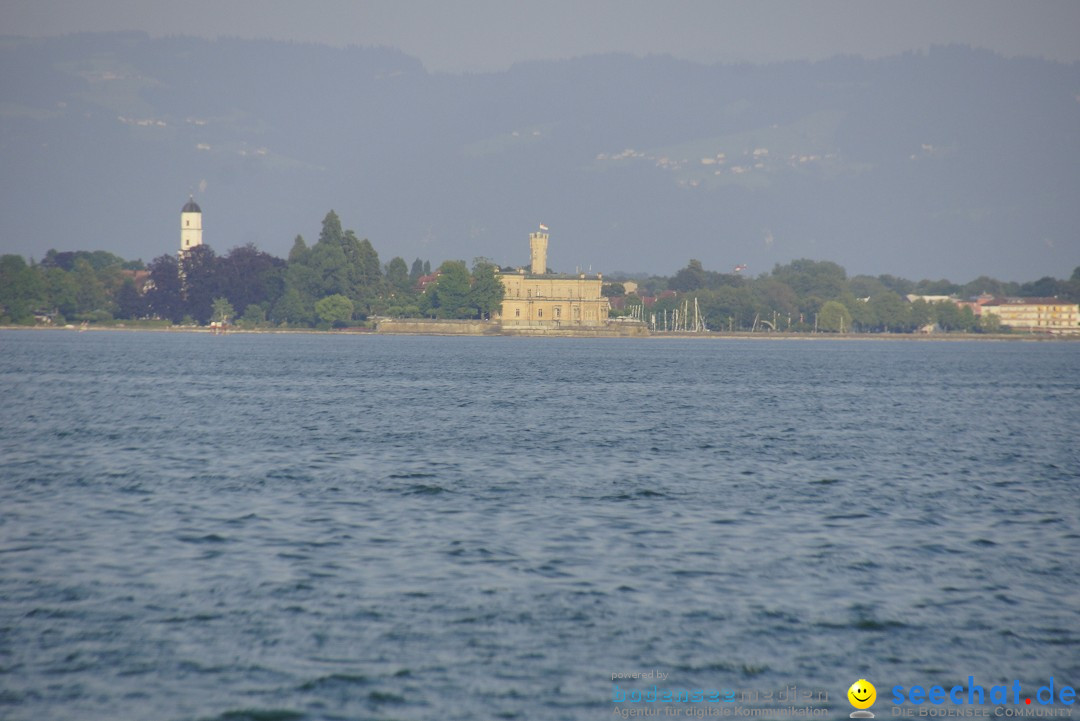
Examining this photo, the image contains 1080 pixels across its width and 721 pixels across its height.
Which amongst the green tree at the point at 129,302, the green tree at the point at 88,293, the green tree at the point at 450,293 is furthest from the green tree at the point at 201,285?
the green tree at the point at 450,293

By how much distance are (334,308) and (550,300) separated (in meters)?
35.3

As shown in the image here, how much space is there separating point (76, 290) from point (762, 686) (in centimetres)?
19084

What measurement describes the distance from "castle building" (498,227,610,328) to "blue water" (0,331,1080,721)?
158 metres

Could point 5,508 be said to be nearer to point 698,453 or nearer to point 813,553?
point 813,553

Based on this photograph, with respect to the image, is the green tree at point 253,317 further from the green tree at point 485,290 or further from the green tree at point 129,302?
the green tree at point 485,290

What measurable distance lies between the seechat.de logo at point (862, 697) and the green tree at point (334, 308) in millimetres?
174016

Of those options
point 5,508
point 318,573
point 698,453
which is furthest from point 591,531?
point 698,453

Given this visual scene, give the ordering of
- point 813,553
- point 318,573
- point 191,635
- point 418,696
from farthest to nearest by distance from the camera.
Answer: point 813,553 < point 318,573 < point 191,635 < point 418,696

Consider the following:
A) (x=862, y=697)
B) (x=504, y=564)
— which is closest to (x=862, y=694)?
(x=862, y=697)

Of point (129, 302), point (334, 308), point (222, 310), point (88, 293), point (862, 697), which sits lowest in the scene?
point (862, 697)

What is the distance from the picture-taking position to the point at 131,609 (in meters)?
14.6

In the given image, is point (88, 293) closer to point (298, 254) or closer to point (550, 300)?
point (298, 254)

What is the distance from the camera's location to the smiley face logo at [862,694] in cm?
1179

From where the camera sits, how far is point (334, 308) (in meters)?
183
